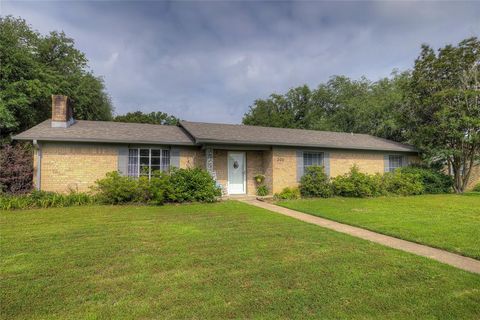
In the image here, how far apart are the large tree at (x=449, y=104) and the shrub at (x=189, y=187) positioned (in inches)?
516

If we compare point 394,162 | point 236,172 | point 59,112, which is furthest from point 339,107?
point 59,112

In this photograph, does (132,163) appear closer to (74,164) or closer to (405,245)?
(74,164)

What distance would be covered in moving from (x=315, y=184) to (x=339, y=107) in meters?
24.1

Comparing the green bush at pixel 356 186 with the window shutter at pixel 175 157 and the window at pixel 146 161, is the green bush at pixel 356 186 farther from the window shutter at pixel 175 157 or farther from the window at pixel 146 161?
the window at pixel 146 161

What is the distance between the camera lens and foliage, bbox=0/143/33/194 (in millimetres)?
9836

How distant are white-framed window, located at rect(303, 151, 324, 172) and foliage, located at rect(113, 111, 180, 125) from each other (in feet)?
71.1

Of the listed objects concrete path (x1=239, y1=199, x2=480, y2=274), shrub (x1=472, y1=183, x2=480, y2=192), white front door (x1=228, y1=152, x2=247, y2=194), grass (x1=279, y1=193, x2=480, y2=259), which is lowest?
concrete path (x1=239, y1=199, x2=480, y2=274)

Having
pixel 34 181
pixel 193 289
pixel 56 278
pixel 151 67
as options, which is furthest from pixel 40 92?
pixel 193 289

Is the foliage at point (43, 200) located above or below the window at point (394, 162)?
below

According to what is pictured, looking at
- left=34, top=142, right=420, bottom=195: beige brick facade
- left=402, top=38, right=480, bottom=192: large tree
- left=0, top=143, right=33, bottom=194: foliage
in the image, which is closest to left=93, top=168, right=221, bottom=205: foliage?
left=34, top=142, right=420, bottom=195: beige brick facade

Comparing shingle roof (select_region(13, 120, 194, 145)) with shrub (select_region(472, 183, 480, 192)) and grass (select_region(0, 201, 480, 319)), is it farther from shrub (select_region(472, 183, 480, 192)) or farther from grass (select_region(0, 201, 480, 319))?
shrub (select_region(472, 183, 480, 192))

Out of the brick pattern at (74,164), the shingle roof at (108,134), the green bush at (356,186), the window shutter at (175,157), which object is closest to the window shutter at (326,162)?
the green bush at (356,186)

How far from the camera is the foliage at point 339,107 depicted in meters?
22.7

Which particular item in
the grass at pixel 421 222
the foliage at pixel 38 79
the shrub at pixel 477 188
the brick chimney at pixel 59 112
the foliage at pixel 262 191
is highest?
the foliage at pixel 38 79
